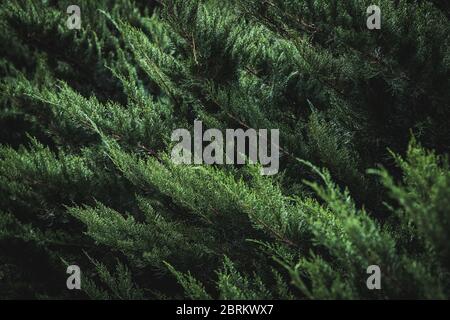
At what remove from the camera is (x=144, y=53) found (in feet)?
9.16

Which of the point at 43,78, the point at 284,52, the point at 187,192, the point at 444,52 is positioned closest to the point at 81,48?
the point at 43,78

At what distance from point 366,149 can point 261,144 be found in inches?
24.3

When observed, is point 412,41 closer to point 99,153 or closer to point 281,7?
point 281,7

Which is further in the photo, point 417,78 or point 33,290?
point 33,290

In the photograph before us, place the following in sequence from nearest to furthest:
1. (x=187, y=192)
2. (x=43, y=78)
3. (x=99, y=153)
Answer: (x=187, y=192) → (x=99, y=153) → (x=43, y=78)

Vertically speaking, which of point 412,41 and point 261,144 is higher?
point 412,41

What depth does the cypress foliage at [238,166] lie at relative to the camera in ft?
7.02

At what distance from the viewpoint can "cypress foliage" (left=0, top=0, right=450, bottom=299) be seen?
2139mm

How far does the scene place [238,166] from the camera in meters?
2.69

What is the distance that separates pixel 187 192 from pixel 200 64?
93 cm
